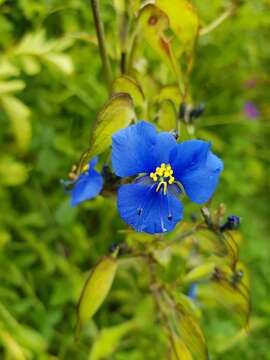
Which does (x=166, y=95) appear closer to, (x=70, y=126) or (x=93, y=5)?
(x=93, y=5)

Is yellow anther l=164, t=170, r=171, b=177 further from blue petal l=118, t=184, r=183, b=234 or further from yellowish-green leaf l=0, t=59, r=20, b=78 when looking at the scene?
yellowish-green leaf l=0, t=59, r=20, b=78

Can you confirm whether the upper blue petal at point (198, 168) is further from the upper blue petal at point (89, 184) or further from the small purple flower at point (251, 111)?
the small purple flower at point (251, 111)

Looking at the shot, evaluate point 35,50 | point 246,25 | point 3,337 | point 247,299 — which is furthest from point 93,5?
point 246,25

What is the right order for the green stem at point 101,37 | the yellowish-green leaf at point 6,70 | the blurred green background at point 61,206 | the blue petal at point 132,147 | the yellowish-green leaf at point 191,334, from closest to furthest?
the blue petal at point 132,147 < the green stem at point 101,37 < the yellowish-green leaf at point 191,334 < the yellowish-green leaf at point 6,70 < the blurred green background at point 61,206

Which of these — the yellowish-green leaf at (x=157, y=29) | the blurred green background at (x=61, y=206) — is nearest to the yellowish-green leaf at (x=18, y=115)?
the blurred green background at (x=61, y=206)

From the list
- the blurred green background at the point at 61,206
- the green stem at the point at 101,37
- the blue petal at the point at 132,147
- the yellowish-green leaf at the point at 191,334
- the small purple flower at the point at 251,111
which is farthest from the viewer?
the small purple flower at the point at 251,111
